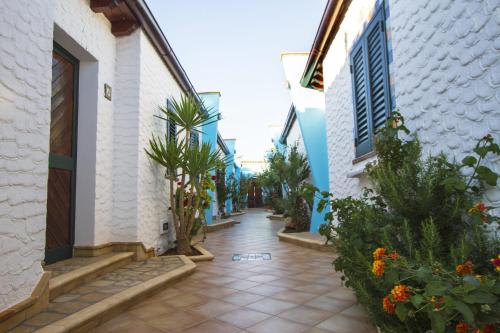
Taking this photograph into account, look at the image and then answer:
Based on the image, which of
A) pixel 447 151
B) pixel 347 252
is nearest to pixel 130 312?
pixel 347 252

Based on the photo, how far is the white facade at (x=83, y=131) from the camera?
2129 mm

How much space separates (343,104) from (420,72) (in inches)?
104

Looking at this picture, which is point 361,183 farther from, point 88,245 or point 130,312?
point 88,245

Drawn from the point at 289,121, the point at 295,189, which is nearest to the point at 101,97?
the point at 295,189

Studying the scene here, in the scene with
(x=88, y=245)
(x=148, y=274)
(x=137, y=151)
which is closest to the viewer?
(x=148, y=274)

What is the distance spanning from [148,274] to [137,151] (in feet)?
5.19

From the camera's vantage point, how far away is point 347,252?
7.52ft

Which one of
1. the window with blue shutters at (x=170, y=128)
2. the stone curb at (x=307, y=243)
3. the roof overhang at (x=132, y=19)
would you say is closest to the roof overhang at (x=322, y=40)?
the roof overhang at (x=132, y=19)

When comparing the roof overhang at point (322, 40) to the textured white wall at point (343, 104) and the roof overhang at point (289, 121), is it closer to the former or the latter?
the textured white wall at point (343, 104)

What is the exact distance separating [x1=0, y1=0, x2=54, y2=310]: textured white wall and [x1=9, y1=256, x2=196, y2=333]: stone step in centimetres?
25

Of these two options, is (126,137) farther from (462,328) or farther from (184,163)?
(462,328)

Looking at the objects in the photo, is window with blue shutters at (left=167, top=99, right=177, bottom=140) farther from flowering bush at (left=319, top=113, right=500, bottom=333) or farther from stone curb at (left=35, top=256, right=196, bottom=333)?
flowering bush at (left=319, top=113, right=500, bottom=333)

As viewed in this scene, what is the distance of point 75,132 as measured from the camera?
150 inches

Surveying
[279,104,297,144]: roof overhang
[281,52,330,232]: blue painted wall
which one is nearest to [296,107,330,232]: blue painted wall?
[281,52,330,232]: blue painted wall
